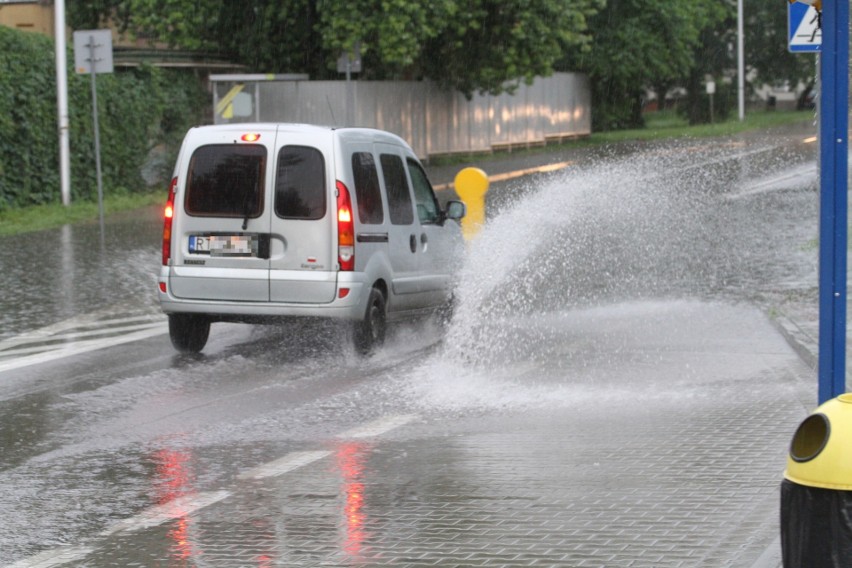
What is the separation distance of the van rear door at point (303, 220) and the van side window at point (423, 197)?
160cm

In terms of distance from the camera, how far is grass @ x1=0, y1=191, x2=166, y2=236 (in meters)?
22.7

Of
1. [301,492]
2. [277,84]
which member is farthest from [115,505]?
[277,84]

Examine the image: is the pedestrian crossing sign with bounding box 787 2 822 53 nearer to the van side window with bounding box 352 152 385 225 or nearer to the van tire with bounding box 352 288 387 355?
the van side window with bounding box 352 152 385 225

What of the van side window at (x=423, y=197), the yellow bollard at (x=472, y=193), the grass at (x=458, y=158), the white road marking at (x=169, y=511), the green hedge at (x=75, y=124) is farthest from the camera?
the green hedge at (x=75, y=124)

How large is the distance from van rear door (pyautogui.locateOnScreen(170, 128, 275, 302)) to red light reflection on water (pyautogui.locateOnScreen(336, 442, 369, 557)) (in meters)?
3.26

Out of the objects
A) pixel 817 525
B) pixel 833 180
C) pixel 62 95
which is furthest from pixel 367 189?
pixel 62 95

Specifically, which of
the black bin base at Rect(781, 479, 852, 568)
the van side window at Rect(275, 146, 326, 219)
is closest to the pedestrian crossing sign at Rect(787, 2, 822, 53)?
the black bin base at Rect(781, 479, 852, 568)

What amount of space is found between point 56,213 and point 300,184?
13600mm

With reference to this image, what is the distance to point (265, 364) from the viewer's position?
11609 millimetres

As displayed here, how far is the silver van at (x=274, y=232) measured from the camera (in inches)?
450

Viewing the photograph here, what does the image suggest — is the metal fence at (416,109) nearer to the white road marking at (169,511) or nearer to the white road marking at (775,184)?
the white road marking at (775,184)

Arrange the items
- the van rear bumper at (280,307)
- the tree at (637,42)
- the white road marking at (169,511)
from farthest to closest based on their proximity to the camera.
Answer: the tree at (637,42) < the van rear bumper at (280,307) < the white road marking at (169,511)

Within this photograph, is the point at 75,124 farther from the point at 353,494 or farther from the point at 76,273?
the point at 353,494

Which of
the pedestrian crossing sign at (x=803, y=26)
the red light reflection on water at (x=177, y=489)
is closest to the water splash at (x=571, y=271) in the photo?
the red light reflection on water at (x=177, y=489)
